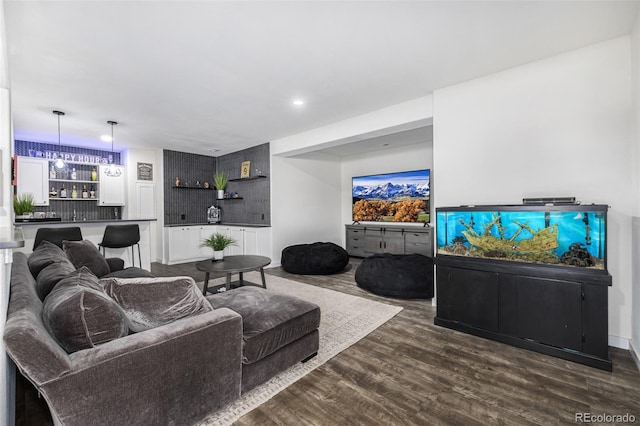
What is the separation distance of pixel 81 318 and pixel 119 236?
366cm

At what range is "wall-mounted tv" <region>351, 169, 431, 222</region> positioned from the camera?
20.0ft

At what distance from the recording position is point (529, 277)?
8.13 ft

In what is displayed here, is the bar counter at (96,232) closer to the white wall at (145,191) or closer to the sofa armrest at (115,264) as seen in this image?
the sofa armrest at (115,264)

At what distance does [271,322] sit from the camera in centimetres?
197

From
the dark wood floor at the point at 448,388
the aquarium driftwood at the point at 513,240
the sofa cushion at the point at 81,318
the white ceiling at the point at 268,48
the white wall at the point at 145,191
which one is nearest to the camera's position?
the sofa cushion at the point at 81,318

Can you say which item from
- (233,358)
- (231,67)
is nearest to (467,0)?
(231,67)

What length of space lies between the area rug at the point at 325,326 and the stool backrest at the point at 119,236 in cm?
143

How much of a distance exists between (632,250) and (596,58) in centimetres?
167

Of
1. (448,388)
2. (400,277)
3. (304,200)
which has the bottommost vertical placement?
(448,388)

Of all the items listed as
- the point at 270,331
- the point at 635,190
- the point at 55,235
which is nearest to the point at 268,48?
the point at 270,331

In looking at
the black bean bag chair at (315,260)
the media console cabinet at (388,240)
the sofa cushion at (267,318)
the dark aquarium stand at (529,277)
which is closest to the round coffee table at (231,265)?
the sofa cushion at (267,318)

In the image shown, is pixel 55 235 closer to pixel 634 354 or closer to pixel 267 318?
pixel 267 318

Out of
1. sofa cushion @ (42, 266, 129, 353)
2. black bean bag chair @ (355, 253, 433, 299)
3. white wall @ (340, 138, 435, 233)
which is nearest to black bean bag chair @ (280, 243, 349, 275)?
black bean bag chair @ (355, 253, 433, 299)

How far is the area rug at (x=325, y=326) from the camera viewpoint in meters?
1.80
